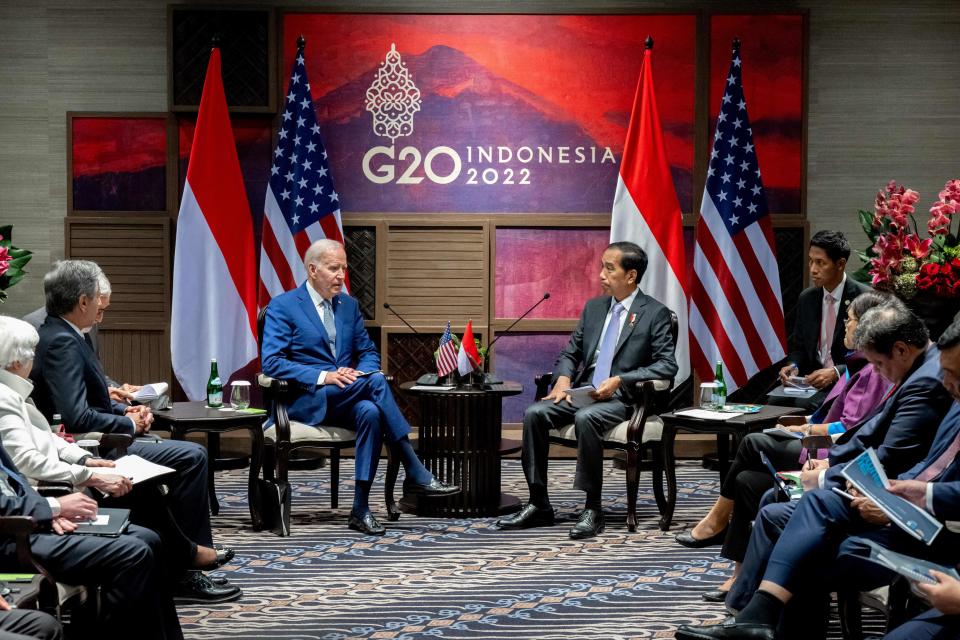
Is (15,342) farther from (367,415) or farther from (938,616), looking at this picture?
(938,616)

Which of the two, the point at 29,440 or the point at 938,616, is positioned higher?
the point at 29,440

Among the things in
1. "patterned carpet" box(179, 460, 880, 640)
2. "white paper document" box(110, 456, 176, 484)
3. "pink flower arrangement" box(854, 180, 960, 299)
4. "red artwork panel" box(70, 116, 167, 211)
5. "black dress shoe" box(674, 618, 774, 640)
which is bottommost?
"patterned carpet" box(179, 460, 880, 640)

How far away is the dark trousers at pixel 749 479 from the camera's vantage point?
14.9ft

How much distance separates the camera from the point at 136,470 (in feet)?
14.1

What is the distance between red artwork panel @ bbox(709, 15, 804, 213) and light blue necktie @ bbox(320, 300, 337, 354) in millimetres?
2953

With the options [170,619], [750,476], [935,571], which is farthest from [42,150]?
[935,571]

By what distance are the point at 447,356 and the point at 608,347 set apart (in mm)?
879

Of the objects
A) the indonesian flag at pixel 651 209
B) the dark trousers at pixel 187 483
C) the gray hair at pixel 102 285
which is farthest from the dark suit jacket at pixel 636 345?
the gray hair at pixel 102 285

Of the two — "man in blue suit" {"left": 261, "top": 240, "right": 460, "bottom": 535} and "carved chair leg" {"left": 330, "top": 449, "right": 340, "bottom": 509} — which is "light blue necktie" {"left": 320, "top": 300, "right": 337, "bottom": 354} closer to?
"man in blue suit" {"left": 261, "top": 240, "right": 460, "bottom": 535}

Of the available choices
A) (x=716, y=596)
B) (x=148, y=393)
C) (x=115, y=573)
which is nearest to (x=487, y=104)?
(x=148, y=393)

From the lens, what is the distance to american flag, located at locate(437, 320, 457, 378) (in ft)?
20.1

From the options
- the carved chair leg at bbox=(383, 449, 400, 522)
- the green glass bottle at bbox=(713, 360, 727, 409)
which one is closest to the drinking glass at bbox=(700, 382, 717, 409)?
the green glass bottle at bbox=(713, 360, 727, 409)

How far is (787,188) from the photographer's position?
7.83 m

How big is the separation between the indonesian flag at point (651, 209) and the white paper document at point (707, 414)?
1.46 meters
